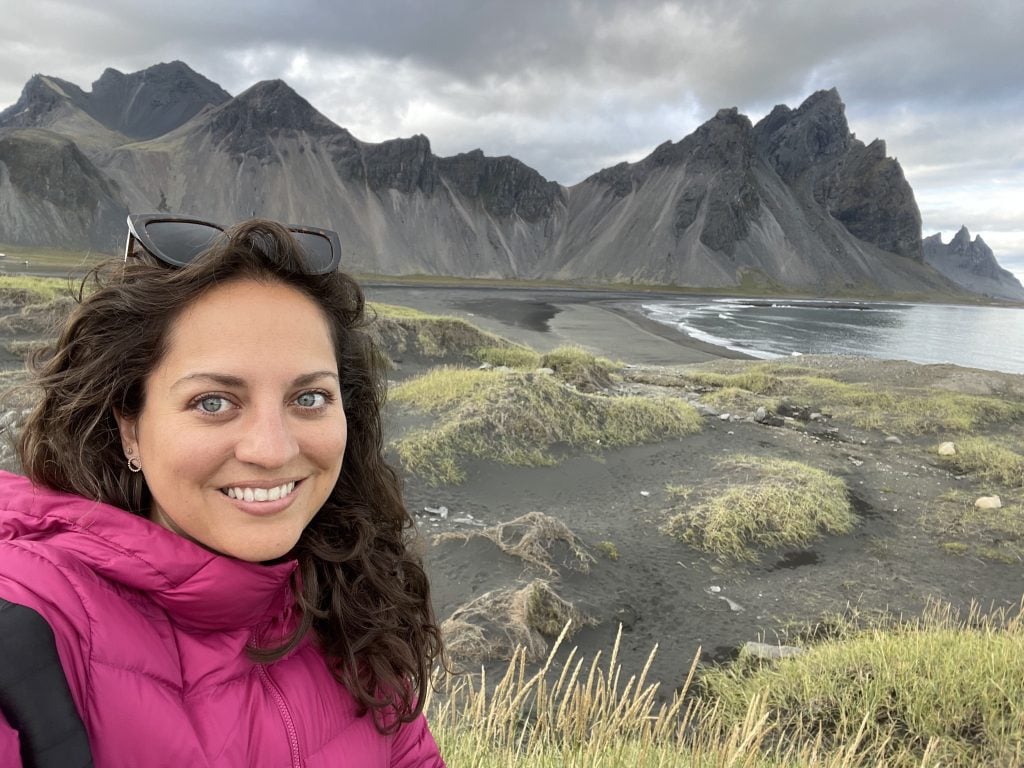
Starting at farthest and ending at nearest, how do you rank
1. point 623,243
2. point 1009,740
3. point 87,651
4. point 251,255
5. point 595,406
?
point 623,243
point 595,406
point 1009,740
point 251,255
point 87,651

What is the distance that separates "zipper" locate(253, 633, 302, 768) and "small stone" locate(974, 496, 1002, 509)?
1261cm

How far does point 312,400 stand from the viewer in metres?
1.69

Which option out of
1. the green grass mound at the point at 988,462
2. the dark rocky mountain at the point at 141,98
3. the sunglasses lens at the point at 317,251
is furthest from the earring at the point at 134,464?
the dark rocky mountain at the point at 141,98

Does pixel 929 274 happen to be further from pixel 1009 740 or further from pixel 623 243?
pixel 1009 740

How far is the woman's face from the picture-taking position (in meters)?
1.48

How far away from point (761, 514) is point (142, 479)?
358 inches

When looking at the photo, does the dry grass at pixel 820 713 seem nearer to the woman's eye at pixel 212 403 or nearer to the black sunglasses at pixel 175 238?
the woman's eye at pixel 212 403

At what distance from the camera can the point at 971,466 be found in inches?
493

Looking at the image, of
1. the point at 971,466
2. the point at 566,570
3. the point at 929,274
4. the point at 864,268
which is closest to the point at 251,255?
the point at 566,570

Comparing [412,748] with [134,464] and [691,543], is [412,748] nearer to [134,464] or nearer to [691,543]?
[134,464]

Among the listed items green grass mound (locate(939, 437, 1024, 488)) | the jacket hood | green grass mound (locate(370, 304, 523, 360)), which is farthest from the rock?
green grass mound (locate(370, 304, 523, 360))

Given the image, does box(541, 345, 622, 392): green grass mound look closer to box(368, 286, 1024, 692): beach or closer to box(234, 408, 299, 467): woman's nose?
box(368, 286, 1024, 692): beach

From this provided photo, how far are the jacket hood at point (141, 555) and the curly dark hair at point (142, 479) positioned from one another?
16 cm

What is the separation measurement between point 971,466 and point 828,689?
1107 centimetres
